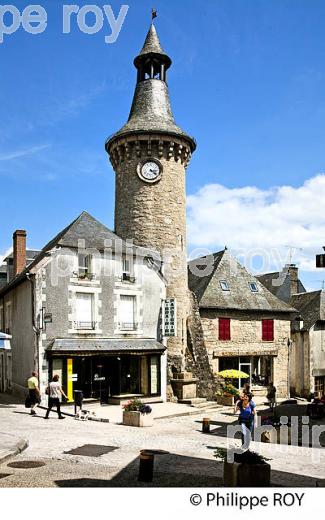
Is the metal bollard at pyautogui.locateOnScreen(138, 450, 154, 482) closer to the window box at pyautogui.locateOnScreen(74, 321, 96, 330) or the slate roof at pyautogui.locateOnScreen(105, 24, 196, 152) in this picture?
the window box at pyautogui.locateOnScreen(74, 321, 96, 330)

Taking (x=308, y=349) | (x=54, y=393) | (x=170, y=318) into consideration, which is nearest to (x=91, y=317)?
(x=170, y=318)

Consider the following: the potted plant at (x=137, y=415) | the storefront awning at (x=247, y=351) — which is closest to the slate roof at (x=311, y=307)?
the storefront awning at (x=247, y=351)

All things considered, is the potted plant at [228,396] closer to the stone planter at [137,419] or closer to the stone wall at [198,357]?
the stone wall at [198,357]

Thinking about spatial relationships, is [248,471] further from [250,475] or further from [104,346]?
[104,346]

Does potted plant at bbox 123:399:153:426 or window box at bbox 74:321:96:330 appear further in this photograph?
window box at bbox 74:321:96:330

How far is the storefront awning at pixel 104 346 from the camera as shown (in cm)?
2050

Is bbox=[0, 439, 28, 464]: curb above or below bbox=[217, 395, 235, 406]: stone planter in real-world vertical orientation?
above

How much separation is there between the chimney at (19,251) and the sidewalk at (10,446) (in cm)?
1451

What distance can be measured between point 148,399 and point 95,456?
38.6 ft

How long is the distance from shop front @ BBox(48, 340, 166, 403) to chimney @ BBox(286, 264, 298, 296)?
15.5 meters

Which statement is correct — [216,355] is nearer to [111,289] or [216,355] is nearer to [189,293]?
[189,293]

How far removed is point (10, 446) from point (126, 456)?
8.44ft

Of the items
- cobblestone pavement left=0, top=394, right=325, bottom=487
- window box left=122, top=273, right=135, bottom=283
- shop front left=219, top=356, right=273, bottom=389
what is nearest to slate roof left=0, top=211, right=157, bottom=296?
window box left=122, top=273, right=135, bottom=283

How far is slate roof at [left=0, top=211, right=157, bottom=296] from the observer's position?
2177cm
